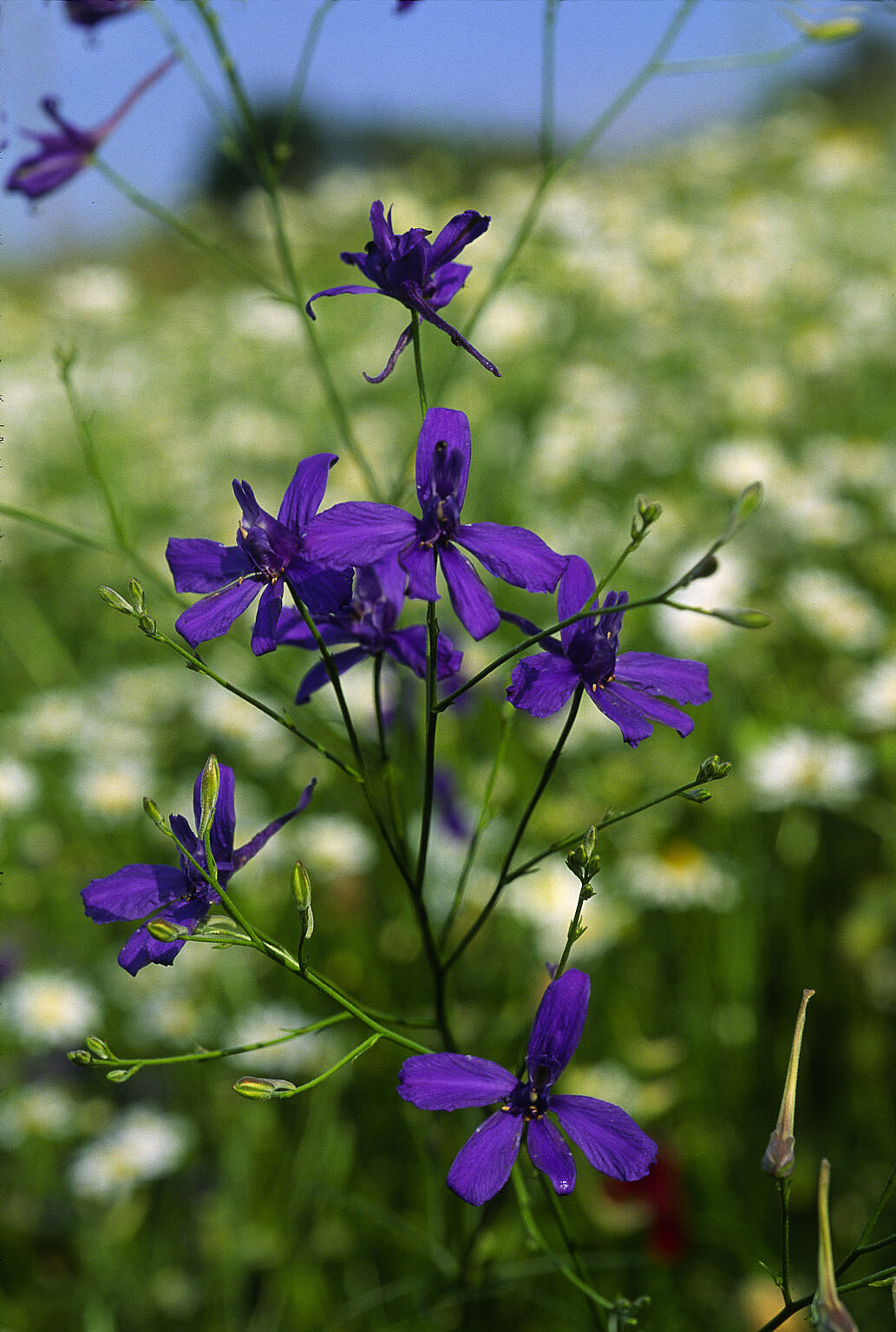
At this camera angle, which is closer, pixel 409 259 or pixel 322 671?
pixel 409 259

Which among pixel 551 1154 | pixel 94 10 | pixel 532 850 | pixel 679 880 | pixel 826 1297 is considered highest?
pixel 94 10

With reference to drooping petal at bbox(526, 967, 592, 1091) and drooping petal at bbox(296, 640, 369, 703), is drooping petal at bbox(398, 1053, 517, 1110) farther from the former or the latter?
drooping petal at bbox(296, 640, 369, 703)

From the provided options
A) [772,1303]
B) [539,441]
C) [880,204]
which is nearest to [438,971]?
[772,1303]

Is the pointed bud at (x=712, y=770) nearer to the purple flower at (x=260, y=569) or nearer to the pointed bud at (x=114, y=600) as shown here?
the purple flower at (x=260, y=569)

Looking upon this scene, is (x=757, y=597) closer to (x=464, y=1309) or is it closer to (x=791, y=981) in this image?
(x=791, y=981)

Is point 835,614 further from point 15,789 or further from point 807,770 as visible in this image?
point 15,789

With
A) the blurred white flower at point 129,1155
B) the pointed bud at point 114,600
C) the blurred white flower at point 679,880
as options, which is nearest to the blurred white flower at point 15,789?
the blurred white flower at point 129,1155

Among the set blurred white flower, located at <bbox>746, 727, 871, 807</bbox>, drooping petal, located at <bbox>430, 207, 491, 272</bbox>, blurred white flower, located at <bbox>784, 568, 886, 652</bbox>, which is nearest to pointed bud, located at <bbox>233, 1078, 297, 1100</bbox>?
drooping petal, located at <bbox>430, 207, 491, 272</bbox>

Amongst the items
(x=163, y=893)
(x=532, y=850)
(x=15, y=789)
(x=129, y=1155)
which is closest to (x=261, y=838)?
(x=163, y=893)
